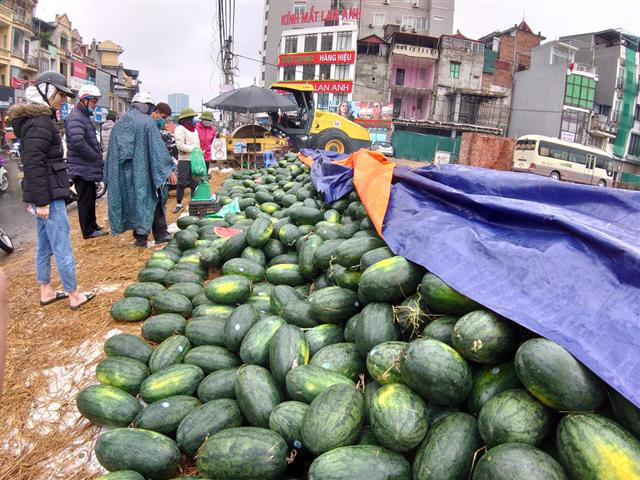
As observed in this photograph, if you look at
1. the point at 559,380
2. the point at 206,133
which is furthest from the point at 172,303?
the point at 206,133

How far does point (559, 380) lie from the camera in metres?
1.62

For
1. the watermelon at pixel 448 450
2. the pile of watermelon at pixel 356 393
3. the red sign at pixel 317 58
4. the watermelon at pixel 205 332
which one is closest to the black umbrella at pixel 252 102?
the pile of watermelon at pixel 356 393

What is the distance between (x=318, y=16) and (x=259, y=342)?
57.4 metres

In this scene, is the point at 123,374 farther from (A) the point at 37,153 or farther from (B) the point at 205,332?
(A) the point at 37,153

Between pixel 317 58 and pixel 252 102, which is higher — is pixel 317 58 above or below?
above

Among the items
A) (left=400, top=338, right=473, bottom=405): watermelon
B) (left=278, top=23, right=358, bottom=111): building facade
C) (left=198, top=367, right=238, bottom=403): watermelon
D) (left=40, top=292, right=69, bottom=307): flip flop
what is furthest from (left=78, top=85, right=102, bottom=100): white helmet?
(left=278, top=23, right=358, bottom=111): building facade

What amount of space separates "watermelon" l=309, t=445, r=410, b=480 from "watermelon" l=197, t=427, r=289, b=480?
215 millimetres

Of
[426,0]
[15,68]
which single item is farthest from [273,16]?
[15,68]

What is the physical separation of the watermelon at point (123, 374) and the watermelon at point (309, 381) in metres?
1.11

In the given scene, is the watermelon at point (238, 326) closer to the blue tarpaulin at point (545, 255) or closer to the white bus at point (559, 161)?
the blue tarpaulin at point (545, 255)

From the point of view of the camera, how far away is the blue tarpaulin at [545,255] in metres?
1.79

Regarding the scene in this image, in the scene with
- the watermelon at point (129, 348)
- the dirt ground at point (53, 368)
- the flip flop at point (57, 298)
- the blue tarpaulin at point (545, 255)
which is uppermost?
the blue tarpaulin at point (545, 255)

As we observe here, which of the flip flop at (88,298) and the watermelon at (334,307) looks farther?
the flip flop at (88,298)

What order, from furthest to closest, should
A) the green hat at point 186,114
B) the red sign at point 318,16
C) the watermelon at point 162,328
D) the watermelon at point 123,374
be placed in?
the red sign at point 318,16
the green hat at point 186,114
the watermelon at point 162,328
the watermelon at point 123,374
